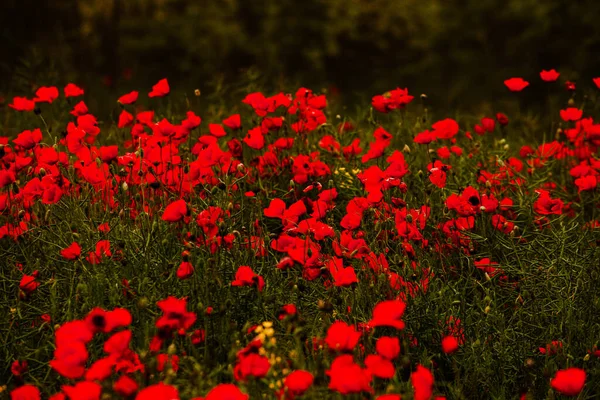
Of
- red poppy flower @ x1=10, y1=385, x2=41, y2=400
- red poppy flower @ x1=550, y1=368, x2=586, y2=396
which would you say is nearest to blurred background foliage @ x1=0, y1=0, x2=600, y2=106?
red poppy flower @ x1=10, y1=385, x2=41, y2=400

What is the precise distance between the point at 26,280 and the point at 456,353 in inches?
50.8

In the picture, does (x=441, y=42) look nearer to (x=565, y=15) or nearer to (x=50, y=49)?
(x=565, y=15)

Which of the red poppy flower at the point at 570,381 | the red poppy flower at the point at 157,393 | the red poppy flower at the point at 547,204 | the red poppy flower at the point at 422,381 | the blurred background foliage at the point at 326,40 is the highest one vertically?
the red poppy flower at the point at 157,393

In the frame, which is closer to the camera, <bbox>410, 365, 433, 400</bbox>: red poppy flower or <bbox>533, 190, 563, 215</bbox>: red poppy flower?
<bbox>410, 365, 433, 400</bbox>: red poppy flower

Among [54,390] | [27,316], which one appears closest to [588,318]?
[54,390]

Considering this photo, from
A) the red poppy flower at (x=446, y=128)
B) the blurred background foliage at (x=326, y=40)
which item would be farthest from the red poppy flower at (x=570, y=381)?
the blurred background foliage at (x=326, y=40)

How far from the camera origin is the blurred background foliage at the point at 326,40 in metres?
8.56

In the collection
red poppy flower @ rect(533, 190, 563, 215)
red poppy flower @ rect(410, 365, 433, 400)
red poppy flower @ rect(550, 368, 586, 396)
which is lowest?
red poppy flower @ rect(533, 190, 563, 215)

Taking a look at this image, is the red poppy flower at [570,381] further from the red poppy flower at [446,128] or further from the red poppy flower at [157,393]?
the red poppy flower at [446,128]

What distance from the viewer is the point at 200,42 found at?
9.40 meters

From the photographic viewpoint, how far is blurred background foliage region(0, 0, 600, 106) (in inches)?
337

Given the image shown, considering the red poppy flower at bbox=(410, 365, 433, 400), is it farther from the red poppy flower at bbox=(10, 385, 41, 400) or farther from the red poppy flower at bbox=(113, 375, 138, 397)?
the red poppy flower at bbox=(10, 385, 41, 400)

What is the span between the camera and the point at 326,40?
9680 mm

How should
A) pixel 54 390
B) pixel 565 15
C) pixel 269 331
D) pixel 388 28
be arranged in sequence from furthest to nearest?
1. pixel 388 28
2. pixel 565 15
3. pixel 54 390
4. pixel 269 331
